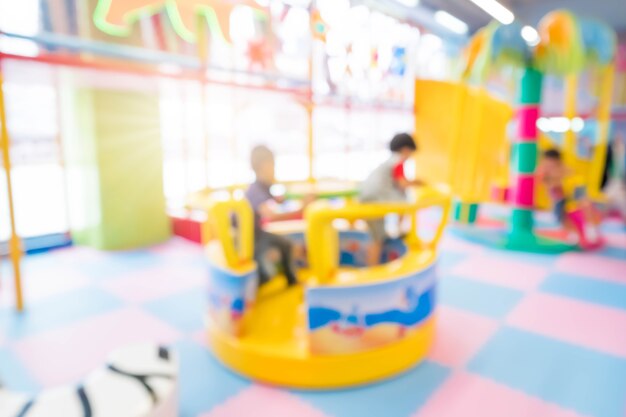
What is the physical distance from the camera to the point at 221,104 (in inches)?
198

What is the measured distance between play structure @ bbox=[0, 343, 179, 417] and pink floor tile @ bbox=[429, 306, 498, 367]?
1.44 m

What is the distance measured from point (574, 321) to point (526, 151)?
2.29 metres

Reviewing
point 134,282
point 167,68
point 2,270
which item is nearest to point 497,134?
point 167,68

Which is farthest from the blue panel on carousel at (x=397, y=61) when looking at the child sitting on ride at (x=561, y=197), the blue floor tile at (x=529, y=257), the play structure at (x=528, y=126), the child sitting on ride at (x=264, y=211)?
the child sitting on ride at (x=264, y=211)

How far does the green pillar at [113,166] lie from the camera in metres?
4.62

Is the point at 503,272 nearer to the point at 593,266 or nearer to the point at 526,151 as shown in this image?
the point at 593,266

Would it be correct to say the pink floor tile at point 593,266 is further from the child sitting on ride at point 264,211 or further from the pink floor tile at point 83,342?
Result: the pink floor tile at point 83,342

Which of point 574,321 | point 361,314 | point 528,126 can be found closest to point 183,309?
point 361,314

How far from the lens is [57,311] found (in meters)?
3.11

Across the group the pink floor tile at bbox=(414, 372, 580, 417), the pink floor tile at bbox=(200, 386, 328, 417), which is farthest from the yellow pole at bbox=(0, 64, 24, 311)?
the pink floor tile at bbox=(414, 372, 580, 417)

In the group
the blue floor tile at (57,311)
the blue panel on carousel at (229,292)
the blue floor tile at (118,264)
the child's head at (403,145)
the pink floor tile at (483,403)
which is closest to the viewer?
the pink floor tile at (483,403)

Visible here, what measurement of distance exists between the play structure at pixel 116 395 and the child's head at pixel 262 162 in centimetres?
113

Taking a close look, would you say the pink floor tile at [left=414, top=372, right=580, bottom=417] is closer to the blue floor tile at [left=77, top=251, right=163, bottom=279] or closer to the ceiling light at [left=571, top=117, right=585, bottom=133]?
the blue floor tile at [left=77, top=251, right=163, bottom=279]

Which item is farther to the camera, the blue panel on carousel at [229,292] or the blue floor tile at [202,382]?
the blue panel on carousel at [229,292]
